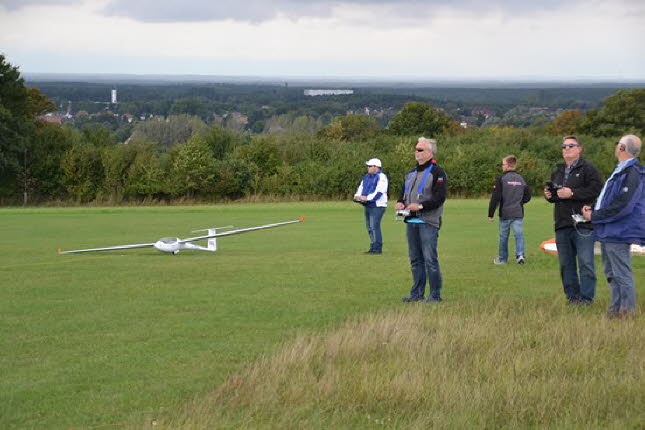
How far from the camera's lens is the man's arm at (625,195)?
30.1ft

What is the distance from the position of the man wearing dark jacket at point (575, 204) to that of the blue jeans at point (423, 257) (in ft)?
4.95

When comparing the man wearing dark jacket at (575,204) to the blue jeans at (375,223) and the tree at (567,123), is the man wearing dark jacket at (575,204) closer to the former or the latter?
the blue jeans at (375,223)

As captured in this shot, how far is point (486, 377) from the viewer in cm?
746

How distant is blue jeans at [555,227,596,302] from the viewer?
413 inches

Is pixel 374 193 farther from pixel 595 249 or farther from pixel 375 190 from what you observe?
pixel 595 249

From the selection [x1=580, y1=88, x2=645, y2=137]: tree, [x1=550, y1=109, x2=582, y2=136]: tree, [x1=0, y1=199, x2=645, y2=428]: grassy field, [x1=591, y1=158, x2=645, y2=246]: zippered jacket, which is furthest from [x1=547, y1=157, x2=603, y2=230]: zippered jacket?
[x1=550, y1=109, x2=582, y2=136]: tree

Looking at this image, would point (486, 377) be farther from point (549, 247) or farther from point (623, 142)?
point (549, 247)

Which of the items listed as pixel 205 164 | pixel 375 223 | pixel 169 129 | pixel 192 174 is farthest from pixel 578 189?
pixel 169 129

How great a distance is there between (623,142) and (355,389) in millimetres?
4217

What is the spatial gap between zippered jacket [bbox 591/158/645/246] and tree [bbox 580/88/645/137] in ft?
257

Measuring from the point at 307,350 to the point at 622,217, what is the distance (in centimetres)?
382

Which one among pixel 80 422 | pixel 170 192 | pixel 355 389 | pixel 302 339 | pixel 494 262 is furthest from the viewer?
pixel 170 192

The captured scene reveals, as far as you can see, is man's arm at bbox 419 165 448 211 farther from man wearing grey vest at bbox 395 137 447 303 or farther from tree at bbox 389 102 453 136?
tree at bbox 389 102 453 136

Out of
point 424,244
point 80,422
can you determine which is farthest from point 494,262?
point 80,422
